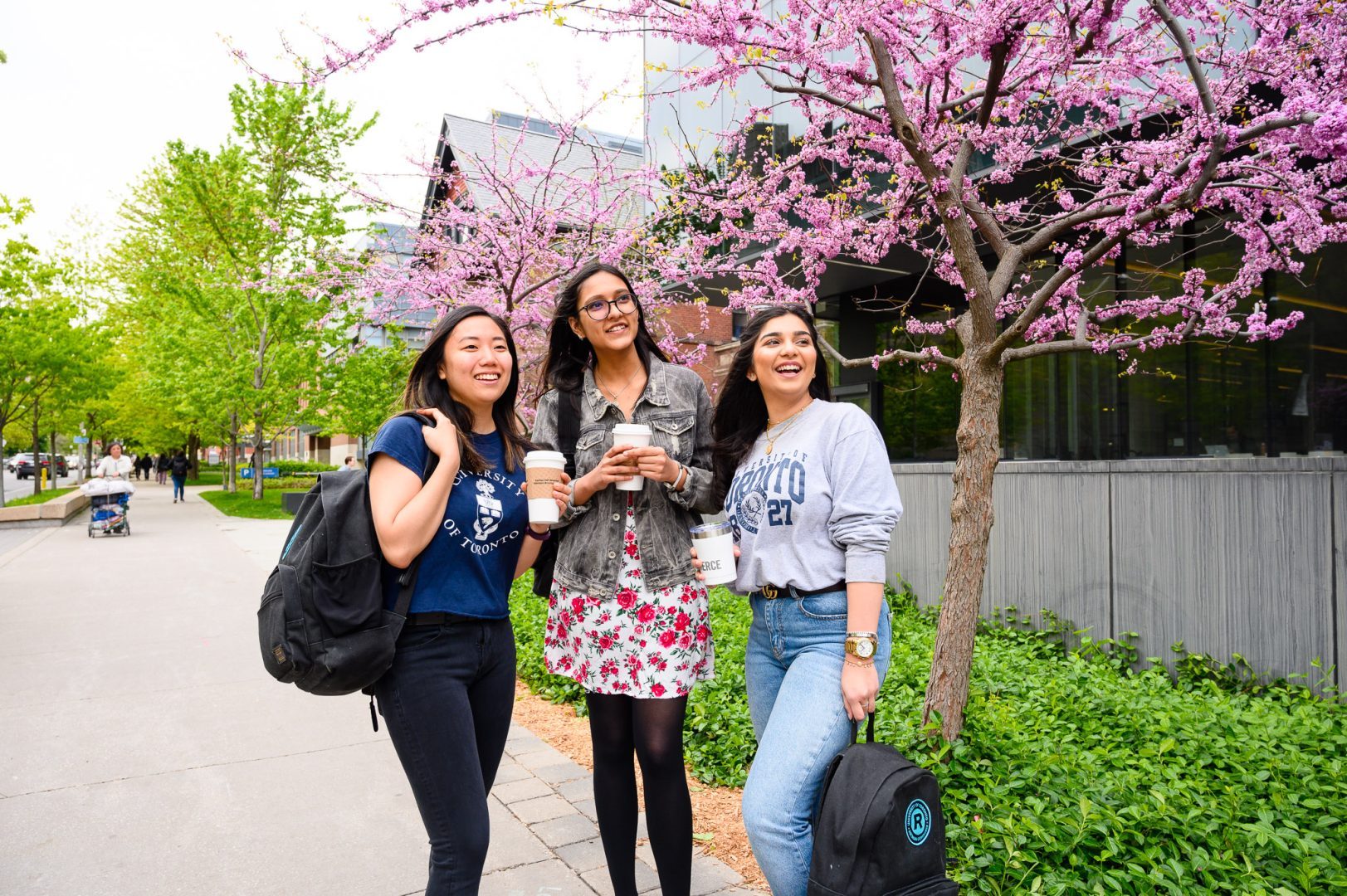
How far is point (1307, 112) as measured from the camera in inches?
143

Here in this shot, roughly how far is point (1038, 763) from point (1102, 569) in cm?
316

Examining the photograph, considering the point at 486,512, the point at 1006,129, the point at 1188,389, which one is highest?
the point at 1006,129

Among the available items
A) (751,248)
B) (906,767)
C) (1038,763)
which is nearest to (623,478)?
(906,767)

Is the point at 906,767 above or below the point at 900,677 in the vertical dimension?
above

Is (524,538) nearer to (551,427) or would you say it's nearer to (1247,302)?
(551,427)

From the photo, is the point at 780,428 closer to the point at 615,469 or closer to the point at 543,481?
the point at 615,469

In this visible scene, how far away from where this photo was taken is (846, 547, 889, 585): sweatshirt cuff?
2.24 metres

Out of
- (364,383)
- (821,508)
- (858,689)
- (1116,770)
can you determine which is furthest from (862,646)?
(364,383)

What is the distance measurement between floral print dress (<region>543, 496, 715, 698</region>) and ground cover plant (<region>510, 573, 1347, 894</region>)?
50.0 inches

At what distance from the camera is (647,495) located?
265 cm

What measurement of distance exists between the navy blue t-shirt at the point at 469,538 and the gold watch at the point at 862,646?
98cm

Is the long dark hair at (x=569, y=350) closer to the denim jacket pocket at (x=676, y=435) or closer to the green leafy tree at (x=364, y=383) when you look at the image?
the denim jacket pocket at (x=676, y=435)

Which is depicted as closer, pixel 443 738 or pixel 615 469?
pixel 443 738

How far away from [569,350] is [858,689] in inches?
57.0
